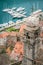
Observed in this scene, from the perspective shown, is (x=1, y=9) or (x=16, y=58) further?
(x=1, y=9)

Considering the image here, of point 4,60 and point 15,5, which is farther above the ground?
point 15,5

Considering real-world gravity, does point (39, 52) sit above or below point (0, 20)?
below

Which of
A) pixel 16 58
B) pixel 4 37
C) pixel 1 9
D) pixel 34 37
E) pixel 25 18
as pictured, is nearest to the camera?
pixel 34 37

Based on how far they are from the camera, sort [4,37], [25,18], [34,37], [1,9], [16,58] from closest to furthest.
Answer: [34,37] < [16,58] < [4,37] < [25,18] < [1,9]

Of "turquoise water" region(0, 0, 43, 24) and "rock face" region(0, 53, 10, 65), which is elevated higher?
"turquoise water" region(0, 0, 43, 24)

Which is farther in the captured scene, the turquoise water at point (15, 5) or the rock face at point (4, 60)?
the turquoise water at point (15, 5)

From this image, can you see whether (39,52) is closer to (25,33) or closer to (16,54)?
(25,33)

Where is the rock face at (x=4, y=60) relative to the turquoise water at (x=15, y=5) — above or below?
below

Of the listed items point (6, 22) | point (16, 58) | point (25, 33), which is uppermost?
point (6, 22)

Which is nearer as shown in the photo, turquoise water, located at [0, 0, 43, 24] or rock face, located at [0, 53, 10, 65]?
rock face, located at [0, 53, 10, 65]

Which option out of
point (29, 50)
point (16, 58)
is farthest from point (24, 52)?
point (16, 58)

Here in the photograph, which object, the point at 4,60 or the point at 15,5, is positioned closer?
the point at 4,60
